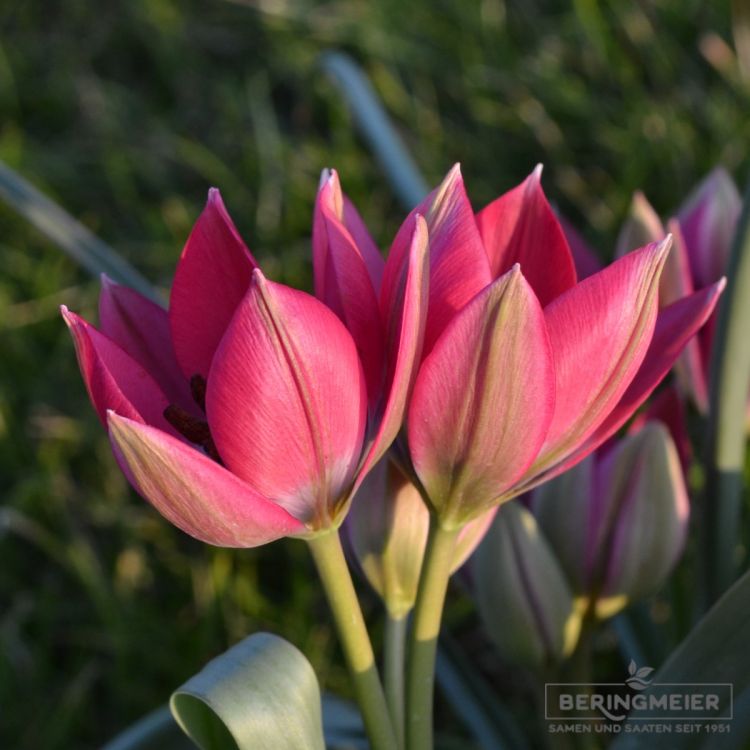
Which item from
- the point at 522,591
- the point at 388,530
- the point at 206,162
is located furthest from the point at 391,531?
the point at 206,162

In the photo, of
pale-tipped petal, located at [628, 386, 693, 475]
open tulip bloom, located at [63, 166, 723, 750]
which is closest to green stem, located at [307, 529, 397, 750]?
open tulip bloom, located at [63, 166, 723, 750]

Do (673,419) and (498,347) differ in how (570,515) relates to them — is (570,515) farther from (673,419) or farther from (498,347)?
(498,347)

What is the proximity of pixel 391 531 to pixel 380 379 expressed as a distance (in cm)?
11

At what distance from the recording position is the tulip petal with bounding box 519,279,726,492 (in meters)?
0.55

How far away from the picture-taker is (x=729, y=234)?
0.76 meters

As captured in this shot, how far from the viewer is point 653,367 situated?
557mm

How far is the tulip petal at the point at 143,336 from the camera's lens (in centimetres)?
58

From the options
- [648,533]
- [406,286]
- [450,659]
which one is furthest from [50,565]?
[406,286]

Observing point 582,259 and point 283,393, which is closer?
point 283,393

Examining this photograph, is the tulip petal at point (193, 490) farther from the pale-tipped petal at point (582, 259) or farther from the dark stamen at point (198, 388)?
the pale-tipped petal at point (582, 259)

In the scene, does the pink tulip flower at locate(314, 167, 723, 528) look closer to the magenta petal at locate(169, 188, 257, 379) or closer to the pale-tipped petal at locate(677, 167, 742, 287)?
the magenta petal at locate(169, 188, 257, 379)

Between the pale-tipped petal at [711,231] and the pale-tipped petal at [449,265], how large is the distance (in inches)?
11.3

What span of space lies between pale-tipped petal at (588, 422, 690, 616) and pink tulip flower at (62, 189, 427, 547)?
0.68 ft

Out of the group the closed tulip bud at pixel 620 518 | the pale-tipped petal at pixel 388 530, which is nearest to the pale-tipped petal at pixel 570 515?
the closed tulip bud at pixel 620 518
